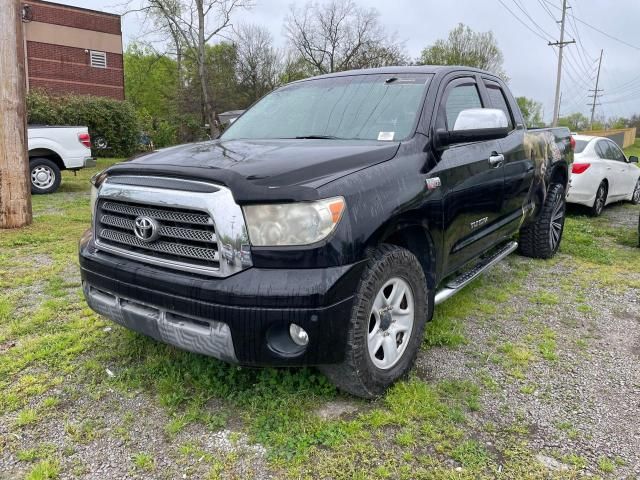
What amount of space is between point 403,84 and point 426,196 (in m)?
1.05

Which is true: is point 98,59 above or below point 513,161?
above

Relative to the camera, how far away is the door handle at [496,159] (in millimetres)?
3841

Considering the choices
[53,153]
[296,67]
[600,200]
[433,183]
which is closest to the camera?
[433,183]

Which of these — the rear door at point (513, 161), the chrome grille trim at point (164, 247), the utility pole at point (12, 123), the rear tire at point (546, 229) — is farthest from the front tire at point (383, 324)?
the utility pole at point (12, 123)

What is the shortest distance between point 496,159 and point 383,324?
1.90 meters

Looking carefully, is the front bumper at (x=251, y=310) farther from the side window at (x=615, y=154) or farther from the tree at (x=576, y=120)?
the tree at (x=576, y=120)

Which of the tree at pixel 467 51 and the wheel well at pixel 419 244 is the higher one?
the tree at pixel 467 51

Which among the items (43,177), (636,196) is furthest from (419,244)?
(636,196)

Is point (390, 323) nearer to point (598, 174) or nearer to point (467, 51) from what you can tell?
point (598, 174)

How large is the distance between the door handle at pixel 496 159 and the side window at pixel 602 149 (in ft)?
19.9

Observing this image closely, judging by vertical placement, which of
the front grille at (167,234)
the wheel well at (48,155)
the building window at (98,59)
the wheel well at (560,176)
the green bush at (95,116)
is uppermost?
the building window at (98,59)

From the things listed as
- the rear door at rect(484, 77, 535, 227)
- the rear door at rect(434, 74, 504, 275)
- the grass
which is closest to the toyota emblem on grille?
the grass

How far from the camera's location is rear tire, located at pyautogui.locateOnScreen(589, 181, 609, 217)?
29.1 ft

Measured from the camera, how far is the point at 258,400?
2.73 meters
